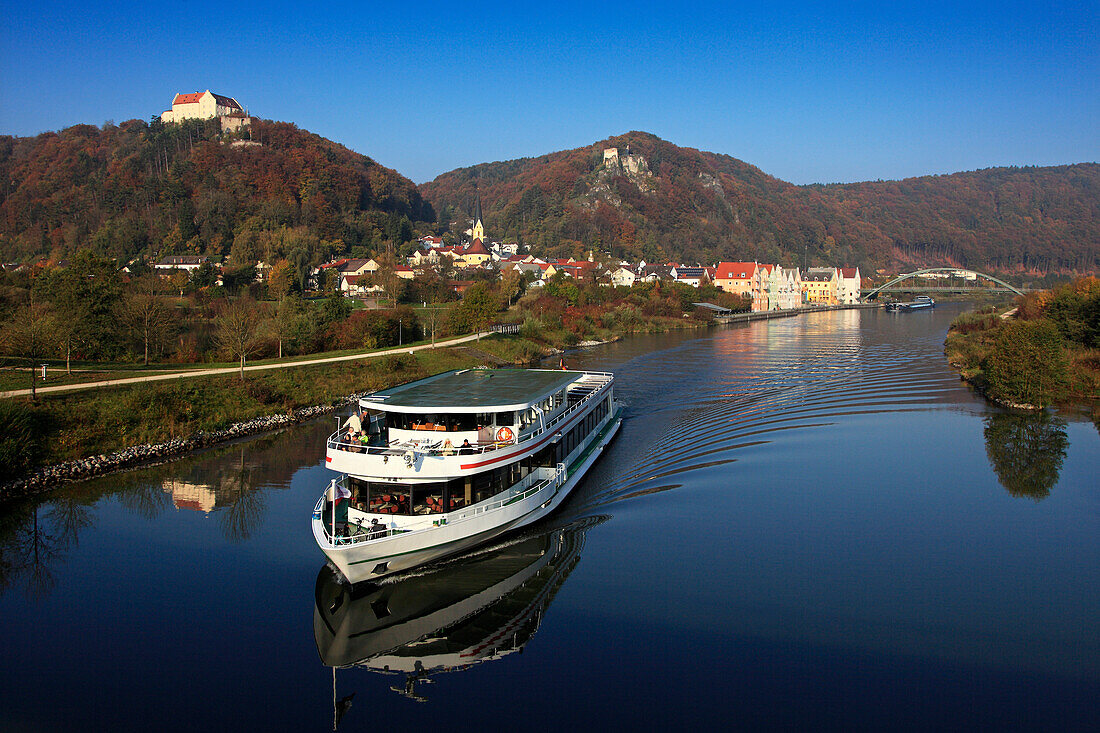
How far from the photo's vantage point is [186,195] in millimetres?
89562

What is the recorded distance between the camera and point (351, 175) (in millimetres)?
104188

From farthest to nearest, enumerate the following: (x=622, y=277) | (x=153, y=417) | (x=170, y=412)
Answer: (x=622, y=277) → (x=170, y=412) → (x=153, y=417)

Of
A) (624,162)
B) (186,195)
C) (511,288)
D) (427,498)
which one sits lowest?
(427,498)

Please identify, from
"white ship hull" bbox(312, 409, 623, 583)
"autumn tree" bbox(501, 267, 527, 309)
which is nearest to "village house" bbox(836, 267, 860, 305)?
"autumn tree" bbox(501, 267, 527, 309)

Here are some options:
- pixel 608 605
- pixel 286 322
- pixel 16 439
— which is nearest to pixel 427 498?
pixel 608 605

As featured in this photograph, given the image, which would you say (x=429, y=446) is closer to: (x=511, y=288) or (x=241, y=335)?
(x=241, y=335)

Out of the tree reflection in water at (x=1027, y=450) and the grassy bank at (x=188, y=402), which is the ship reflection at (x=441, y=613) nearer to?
the grassy bank at (x=188, y=402)

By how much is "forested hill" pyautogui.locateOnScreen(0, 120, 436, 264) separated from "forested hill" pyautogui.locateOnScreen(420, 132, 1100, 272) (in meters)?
37.1

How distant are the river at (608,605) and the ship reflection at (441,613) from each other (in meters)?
0.05

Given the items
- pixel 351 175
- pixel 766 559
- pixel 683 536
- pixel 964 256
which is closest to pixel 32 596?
pixel 683 536

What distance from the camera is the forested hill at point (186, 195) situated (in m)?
81.2

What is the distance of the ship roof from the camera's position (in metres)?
16.3

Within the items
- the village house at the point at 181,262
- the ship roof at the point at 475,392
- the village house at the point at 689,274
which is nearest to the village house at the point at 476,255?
the village house at the point at 689,274

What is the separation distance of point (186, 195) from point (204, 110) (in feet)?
102
